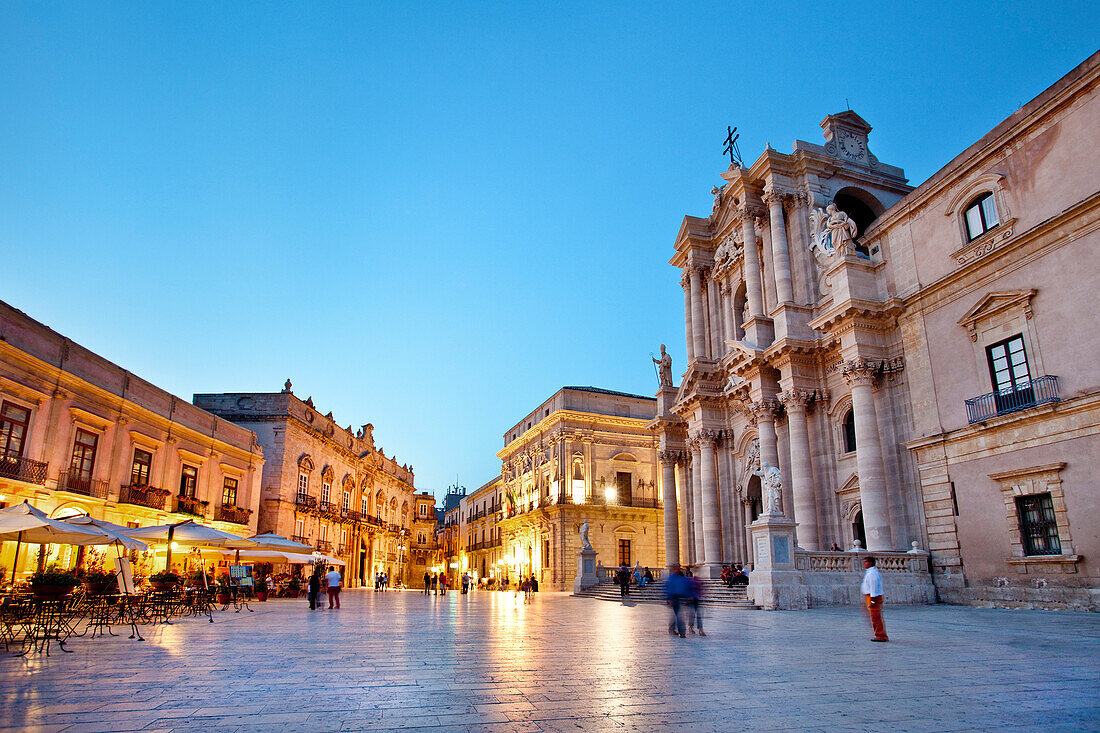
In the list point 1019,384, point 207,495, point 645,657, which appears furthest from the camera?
point 207,495

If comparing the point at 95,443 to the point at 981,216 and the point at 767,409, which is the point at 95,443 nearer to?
the point at 767,409

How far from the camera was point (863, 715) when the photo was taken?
476 centimetres

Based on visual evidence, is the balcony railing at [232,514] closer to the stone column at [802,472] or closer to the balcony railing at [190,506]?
the balcony railing at [190,506]

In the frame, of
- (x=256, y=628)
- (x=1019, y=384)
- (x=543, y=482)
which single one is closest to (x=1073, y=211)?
(x=1019, y=384)

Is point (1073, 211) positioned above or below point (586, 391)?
below

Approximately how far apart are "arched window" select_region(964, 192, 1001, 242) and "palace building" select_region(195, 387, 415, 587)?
32.4 m

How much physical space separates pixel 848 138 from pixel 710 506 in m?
15.7

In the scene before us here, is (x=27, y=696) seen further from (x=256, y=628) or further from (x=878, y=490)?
(x=878, y=490)

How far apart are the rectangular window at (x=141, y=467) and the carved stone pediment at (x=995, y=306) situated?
27328mm

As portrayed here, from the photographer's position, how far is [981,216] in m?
18.6

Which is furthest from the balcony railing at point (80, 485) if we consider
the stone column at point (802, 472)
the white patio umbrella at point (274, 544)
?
the stone column at point (802, 472)

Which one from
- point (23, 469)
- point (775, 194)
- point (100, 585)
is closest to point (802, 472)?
point (775, 194)

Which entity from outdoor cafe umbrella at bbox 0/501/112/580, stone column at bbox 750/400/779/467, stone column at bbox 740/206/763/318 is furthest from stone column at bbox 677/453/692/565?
outdoor cafe umbrella at bbox 0/501/112/580

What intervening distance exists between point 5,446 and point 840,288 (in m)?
25.0
